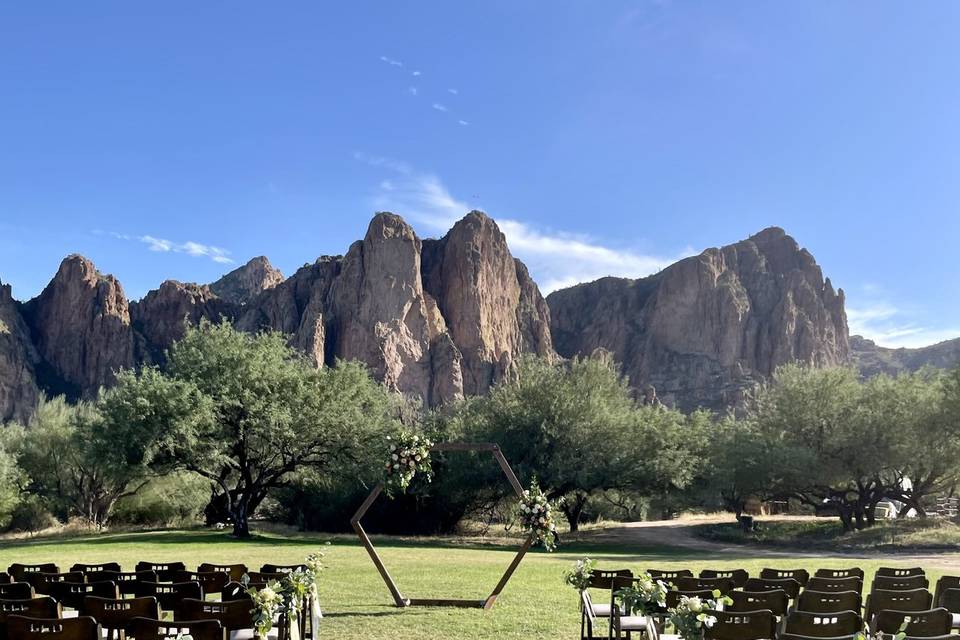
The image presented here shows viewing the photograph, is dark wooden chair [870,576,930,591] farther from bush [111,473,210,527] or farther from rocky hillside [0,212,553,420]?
rocky hillside [0,212,553,420]

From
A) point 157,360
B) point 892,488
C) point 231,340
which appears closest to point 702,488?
point 892,488

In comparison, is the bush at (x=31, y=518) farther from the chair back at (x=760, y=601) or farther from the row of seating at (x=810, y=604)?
the chair back at (x=760, y=601)

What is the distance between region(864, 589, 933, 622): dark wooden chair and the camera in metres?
7.15

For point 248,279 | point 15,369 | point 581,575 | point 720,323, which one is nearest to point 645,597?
point 581,575

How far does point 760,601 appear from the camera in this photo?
22.1 feet

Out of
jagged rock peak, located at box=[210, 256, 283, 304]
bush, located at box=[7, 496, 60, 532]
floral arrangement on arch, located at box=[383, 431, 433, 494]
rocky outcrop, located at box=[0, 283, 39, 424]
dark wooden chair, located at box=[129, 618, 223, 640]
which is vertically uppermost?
jagged rock peak, located at box=[210, 256, 283, 304]

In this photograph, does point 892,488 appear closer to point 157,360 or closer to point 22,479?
point 22,479

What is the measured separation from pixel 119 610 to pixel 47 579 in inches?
129

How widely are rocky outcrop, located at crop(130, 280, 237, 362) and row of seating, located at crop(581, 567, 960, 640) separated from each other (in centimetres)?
10766

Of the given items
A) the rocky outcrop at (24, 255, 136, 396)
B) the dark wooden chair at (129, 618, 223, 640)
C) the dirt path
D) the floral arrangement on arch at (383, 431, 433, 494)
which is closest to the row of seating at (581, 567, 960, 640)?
the dark wooden chair at (129, 618, 223, 640)

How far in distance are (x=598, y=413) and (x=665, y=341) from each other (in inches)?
4059

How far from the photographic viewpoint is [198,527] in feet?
114

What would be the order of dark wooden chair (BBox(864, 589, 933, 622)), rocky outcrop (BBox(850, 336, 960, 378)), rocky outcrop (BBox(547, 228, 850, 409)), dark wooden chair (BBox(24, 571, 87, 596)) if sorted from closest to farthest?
dark wooden chair (BBox(864, 589, 933, 622)) < dark wooden chair (BBox(24, 571, 87, 596)) < rocky outcrop (BBox(547, 228, 850, 409)) < rocky outcrop (BBox(850, 336, 960, 378))

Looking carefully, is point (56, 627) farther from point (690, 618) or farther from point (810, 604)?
point (810, 604)
